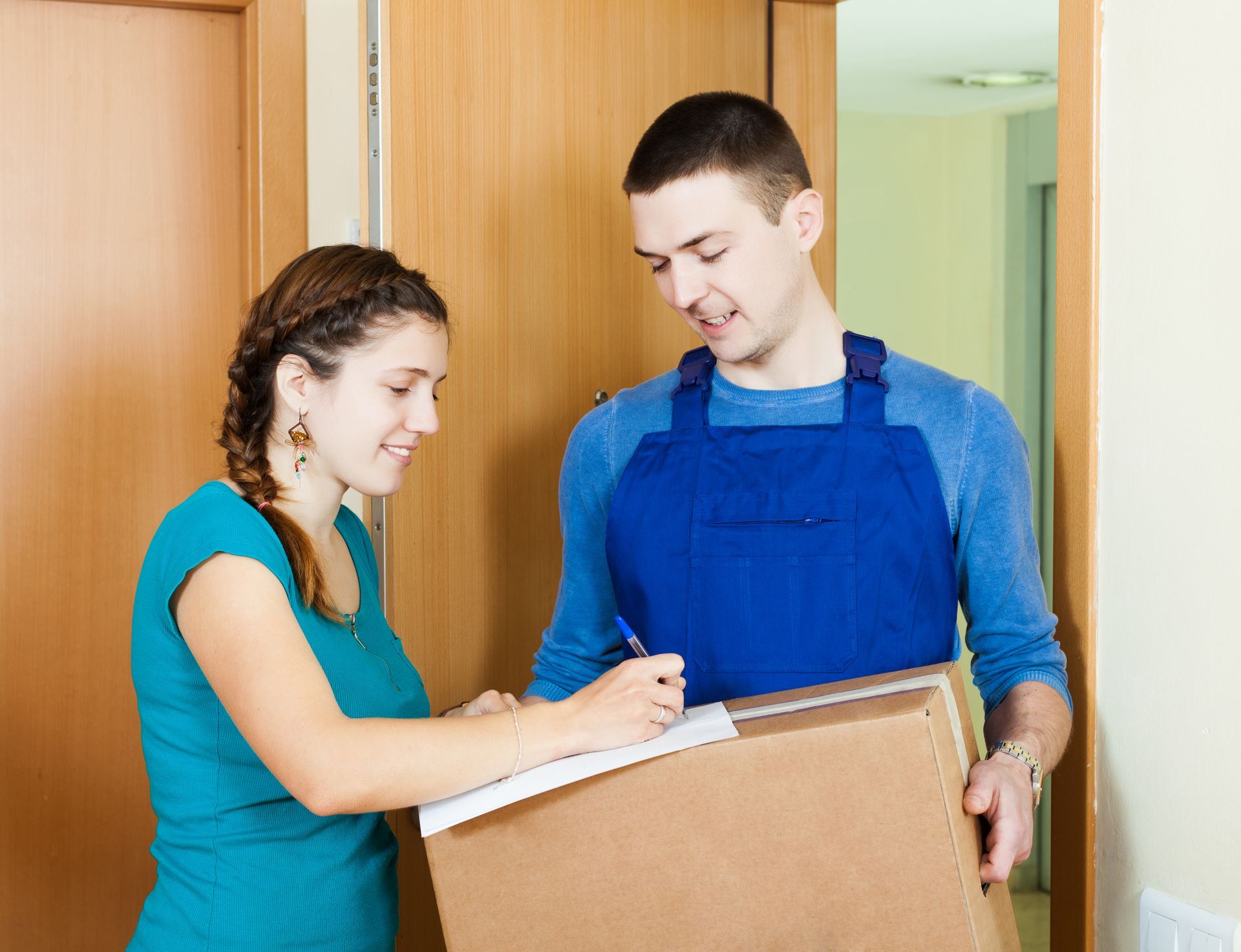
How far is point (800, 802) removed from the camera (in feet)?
3.00

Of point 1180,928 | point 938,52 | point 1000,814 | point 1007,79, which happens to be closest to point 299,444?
point 1000,814

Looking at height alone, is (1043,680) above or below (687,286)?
below

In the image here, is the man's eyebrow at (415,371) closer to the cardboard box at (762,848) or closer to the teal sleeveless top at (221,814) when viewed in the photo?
the teal sleeveless top at (221,814)

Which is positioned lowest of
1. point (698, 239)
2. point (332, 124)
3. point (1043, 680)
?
point (1043, 680)

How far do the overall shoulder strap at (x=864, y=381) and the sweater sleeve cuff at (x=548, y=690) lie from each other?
18.7 inches

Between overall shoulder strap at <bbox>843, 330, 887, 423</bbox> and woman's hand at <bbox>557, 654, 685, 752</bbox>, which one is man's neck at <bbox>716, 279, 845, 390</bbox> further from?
woman's hand at <bbox>557, 654, 685, 752</bbox>

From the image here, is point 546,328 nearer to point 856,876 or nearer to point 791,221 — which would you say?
point 791,221

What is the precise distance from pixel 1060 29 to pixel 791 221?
331 mm

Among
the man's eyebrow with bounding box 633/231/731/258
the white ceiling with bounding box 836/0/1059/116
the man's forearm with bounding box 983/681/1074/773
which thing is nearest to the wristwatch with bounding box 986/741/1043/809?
the man's forearm with bounding box 983/681/1074/773

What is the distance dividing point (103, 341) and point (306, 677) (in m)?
1.26

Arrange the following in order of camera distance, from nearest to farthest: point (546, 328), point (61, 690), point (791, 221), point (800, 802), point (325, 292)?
1. point (800, 802)
2. point (325, 292)
3. point (791, 221)
4. point (546, 328)
5. point (61, 690)

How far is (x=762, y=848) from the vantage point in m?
0.93

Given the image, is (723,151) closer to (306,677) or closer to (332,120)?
(306,677)

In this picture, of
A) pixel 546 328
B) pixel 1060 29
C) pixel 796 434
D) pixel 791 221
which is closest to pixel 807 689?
pixel 796 434
